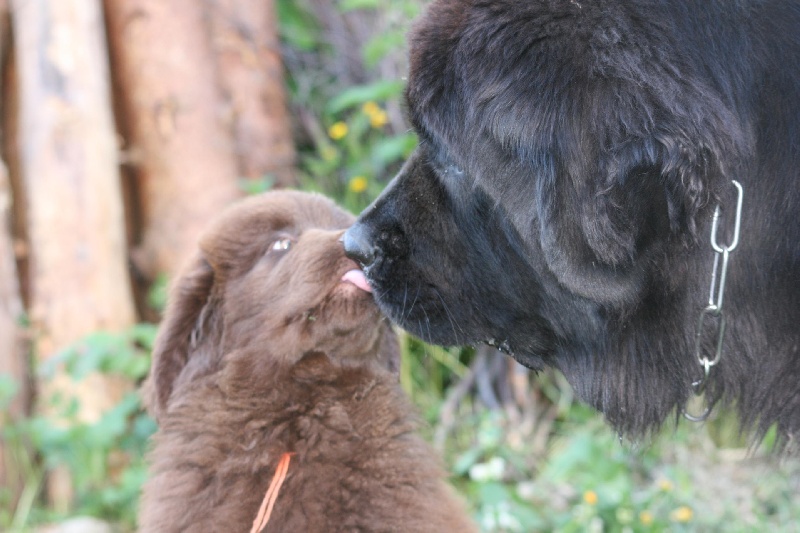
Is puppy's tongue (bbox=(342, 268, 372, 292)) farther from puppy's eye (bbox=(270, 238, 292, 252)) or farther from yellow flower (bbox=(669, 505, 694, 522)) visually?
yellow flower (bbox=(669, 505, 694, 522))

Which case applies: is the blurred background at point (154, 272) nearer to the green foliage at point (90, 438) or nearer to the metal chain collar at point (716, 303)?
the green foliage at point (90, 438)

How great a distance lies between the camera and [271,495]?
2482 millimetres

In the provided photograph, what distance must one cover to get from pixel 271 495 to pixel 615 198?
1.30 m

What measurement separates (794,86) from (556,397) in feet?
→ 11.0

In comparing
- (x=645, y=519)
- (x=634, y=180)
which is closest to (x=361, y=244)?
(x=634, y=180)

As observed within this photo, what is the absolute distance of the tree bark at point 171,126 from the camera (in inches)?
197

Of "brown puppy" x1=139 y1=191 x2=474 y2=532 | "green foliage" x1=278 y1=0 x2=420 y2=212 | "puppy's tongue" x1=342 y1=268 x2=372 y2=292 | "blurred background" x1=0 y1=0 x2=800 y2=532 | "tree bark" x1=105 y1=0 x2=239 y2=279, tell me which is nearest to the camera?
"brown puppy" x1=139 y1=191 x2=474 y2=532

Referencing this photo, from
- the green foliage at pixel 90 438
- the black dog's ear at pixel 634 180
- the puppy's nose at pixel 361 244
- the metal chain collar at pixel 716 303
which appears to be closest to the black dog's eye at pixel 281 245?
the puppy's nose at pixel 361 244

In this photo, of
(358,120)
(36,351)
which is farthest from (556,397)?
(36,351)

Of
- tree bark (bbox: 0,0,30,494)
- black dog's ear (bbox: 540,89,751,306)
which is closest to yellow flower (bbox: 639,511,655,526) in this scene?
black dog's ear (bbox: 540,89,751,306)

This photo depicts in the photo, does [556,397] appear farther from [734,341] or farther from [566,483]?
[734,341]

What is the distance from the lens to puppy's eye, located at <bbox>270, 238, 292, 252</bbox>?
2904 millimetres

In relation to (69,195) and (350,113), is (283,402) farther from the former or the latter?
(350,113)

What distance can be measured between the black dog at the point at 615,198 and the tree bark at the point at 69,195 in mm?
2741
